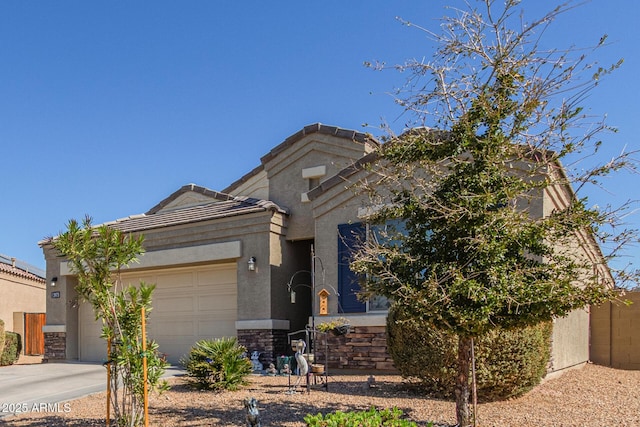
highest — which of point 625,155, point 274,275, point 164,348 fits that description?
point 625,155

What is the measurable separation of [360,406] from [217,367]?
2951mm

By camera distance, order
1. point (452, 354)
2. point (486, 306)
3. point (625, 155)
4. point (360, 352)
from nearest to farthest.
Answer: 1. point (486, 306)
2. point (625, 155)
3. point (452, 354)
4. point (360, 352)

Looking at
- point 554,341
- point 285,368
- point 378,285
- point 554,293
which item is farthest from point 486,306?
point 285,368

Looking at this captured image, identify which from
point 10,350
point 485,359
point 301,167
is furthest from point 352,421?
point 10,350

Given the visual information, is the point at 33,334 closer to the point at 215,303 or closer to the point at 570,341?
the point at 215,303

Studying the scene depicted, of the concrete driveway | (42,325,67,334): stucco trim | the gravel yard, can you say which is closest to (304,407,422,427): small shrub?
the gravel yard

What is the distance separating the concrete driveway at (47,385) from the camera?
980 centimetres

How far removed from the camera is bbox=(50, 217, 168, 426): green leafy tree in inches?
281

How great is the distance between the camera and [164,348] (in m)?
16.1

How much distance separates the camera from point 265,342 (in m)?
13.9

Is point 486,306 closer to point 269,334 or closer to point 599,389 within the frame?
point 599,389

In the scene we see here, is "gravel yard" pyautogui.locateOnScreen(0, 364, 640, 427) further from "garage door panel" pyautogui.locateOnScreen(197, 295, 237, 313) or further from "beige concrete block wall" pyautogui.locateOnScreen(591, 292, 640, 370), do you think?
"beige concrete block wall" pyautogui.locateOnScreen(591, 292, 640, 370)

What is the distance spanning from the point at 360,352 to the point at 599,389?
14.6ft

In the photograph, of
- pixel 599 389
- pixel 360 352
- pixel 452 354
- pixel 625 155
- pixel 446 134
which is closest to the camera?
pixel 625 155
